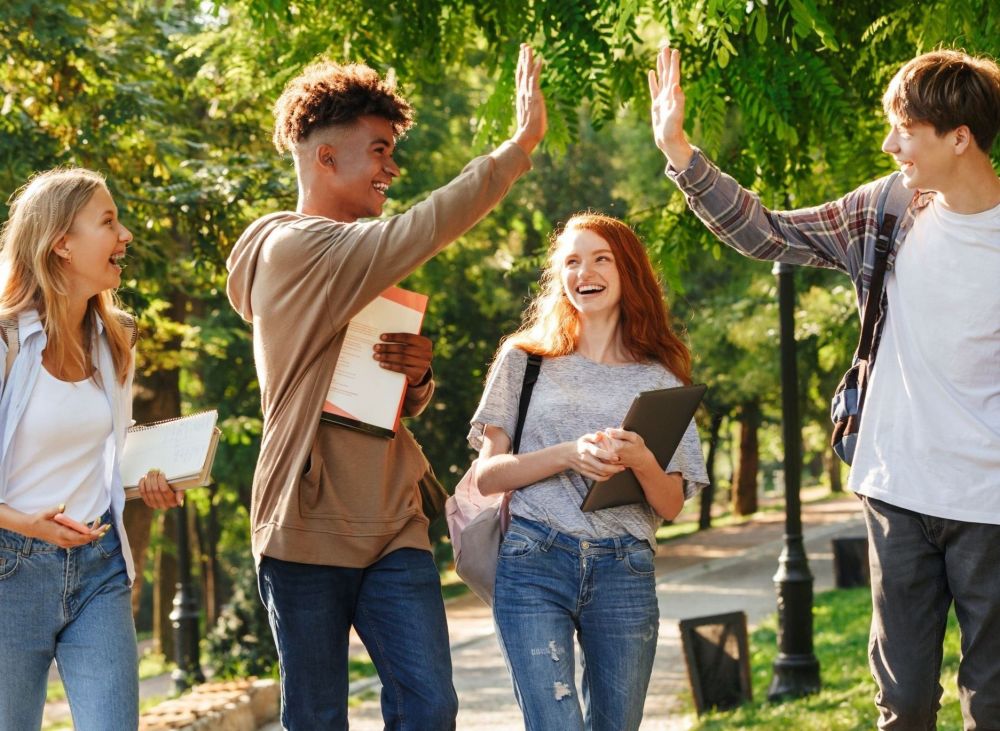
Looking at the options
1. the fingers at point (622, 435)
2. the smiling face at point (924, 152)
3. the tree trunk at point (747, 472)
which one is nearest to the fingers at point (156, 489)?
the fingers at point (622, 435)

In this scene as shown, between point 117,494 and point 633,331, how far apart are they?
1.67m

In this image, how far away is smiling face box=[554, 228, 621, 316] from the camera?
13.6ft

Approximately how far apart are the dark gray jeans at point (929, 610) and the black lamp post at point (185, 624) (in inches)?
435

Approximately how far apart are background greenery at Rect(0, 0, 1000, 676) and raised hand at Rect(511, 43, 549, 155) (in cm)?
98

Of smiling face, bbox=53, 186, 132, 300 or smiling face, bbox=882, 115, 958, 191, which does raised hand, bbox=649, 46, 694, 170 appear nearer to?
smiling face, bbox=882, 115, 958, 191

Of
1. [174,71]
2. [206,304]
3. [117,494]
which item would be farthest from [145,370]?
[117,494]

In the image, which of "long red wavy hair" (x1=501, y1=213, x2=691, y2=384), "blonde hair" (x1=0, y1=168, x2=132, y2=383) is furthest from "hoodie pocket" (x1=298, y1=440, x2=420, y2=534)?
"blonde hair" (x1=0, y1=168, x2=132, y2=383)

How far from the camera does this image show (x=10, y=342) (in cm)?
369

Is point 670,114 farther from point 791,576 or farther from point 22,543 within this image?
point 791,576

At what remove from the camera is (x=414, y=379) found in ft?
12.4

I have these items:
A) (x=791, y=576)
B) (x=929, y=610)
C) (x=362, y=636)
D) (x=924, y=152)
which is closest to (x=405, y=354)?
(x=362, y=636)

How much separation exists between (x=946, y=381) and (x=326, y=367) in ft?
5.59

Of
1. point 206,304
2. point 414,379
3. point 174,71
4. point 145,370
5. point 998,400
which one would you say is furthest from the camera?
point 206,304

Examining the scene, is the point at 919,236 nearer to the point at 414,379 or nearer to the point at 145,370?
the point at 414,379
